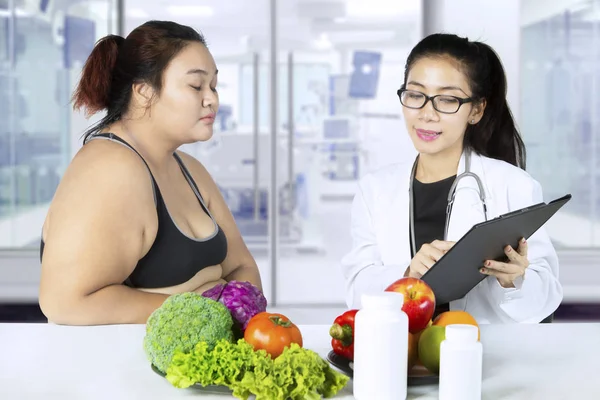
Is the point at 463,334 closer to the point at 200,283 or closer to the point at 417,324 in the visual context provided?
the point at 417,324

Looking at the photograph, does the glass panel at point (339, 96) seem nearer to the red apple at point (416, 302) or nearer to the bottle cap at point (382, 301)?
the red apple at point (416, 302)

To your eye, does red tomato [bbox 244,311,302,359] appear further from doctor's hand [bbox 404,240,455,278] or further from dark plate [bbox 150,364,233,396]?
doctor's hand [bbox 404,240,455,278]

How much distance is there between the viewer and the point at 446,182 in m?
2.18

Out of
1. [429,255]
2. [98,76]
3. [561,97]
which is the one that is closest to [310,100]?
[561,97]

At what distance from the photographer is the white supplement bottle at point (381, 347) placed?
3.57 feet

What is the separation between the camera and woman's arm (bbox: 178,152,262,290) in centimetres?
221

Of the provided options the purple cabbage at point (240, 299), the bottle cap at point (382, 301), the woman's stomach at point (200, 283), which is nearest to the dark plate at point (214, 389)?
the purple cabbage at point (240, 299)

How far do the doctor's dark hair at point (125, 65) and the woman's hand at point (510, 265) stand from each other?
3.10ft

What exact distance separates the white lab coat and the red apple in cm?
71

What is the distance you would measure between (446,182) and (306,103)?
2620 millimetres

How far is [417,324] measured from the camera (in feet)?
4.20

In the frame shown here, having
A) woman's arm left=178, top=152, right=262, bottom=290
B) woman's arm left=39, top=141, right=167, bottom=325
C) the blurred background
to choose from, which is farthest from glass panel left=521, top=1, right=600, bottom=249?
woman's arm left=39, top=141, right=167, bottom=325

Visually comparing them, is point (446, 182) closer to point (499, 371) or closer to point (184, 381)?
point (499, 371)

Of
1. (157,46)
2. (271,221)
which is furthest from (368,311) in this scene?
(271,221)
